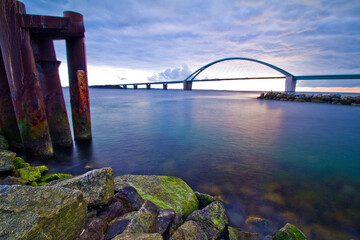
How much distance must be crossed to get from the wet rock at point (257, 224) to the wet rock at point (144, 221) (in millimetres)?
2037

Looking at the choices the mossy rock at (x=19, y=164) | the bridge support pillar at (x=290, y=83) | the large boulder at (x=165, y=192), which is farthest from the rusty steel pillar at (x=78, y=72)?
the bridge support pillar at (x=290, y=83)

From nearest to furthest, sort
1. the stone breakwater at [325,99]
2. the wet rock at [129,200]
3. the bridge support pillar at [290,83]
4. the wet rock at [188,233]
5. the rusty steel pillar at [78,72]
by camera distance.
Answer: the wet rock at [188,233]
the wet rock at [129,200]
the rusty steel pillar at [78,72]
the stone breakwater at [325,99]
the bridge support pillar at [290,83]

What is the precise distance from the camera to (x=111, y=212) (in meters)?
2.35

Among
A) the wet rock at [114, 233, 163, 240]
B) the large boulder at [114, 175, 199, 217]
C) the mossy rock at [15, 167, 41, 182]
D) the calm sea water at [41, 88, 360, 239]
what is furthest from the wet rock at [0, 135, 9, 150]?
the wet rock at [114, 233, 163, 240]

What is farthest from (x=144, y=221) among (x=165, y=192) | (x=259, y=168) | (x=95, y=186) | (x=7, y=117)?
(x=7, y=117)

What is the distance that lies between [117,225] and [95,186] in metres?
0.62

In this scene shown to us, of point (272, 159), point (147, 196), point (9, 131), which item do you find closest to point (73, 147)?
point (9, 131)

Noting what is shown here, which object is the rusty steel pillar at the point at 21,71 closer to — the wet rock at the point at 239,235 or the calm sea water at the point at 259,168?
the calm sea water at the point at 259,168

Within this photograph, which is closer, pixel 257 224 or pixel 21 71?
pixel 257 224

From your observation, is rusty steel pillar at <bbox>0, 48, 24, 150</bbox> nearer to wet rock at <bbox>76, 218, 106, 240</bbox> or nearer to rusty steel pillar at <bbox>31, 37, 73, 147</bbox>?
rusty steel pillar at <bbox>31, 37, 73, 147</bbox>

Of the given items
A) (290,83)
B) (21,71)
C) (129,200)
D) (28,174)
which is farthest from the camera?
(290,83)

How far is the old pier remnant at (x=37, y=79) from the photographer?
16.5ft

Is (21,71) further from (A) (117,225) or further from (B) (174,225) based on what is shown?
(B) (174,225)

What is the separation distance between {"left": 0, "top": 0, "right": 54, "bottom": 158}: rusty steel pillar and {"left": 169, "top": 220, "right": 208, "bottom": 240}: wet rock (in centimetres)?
535
